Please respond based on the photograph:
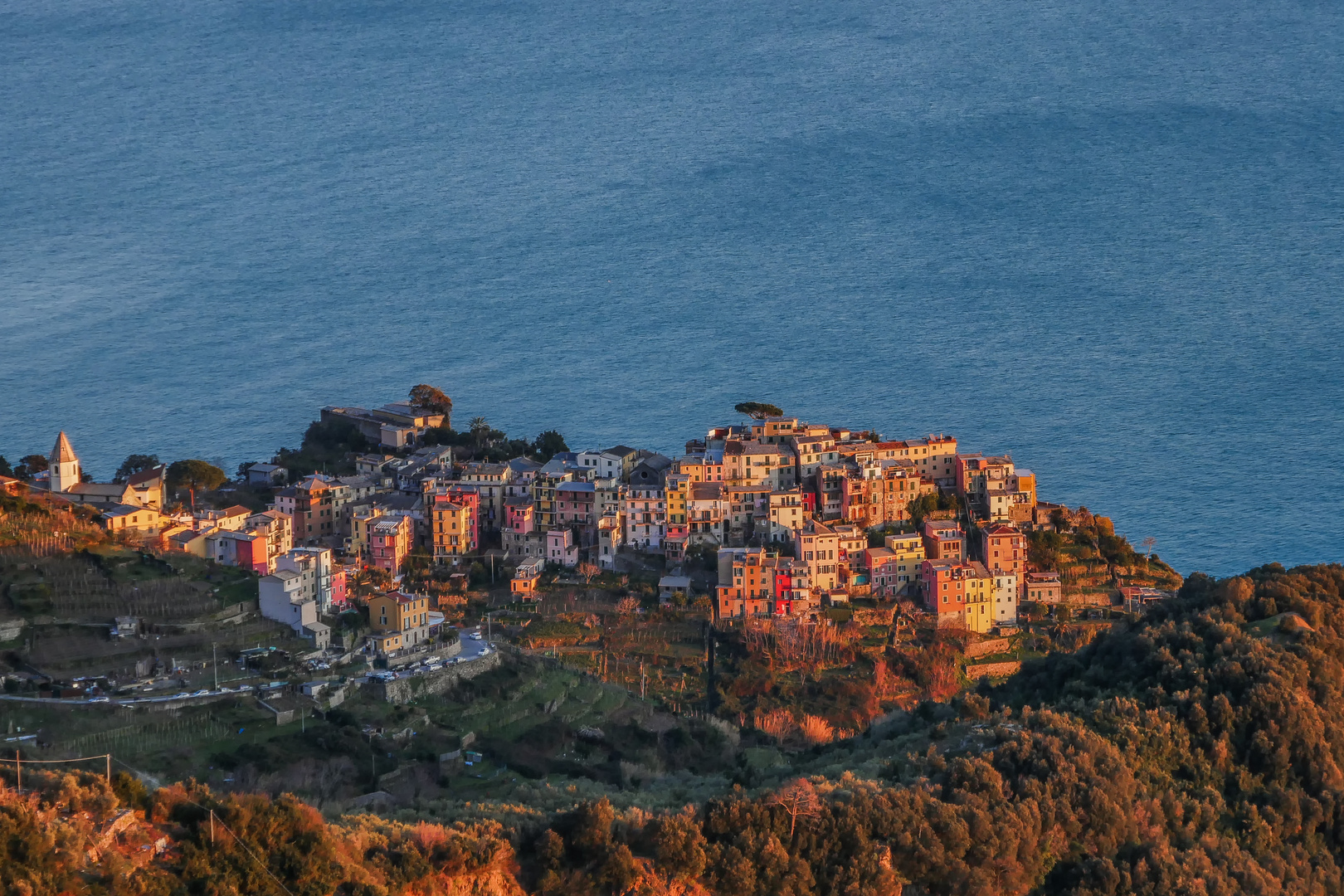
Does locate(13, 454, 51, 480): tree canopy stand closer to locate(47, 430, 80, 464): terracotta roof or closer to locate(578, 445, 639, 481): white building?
locate(47, 430, 80, 464): terracotta roof

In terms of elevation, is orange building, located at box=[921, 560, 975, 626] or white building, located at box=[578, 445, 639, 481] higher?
white building, located at box=[578, 445, 639, 481]

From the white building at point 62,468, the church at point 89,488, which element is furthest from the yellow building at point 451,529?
the white building at point 62,468

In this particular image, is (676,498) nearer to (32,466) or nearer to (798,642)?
(798,642)

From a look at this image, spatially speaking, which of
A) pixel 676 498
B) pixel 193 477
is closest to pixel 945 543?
pixel 676 498

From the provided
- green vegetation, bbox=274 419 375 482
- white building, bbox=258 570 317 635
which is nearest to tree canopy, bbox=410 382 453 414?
green vegetation, bbox=274 419 375 482

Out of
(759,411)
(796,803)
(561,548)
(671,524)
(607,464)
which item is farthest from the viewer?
(759,411)

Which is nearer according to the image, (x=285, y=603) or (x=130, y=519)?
(x=285, y=603)

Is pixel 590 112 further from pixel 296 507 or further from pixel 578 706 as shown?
pixel 578 706
